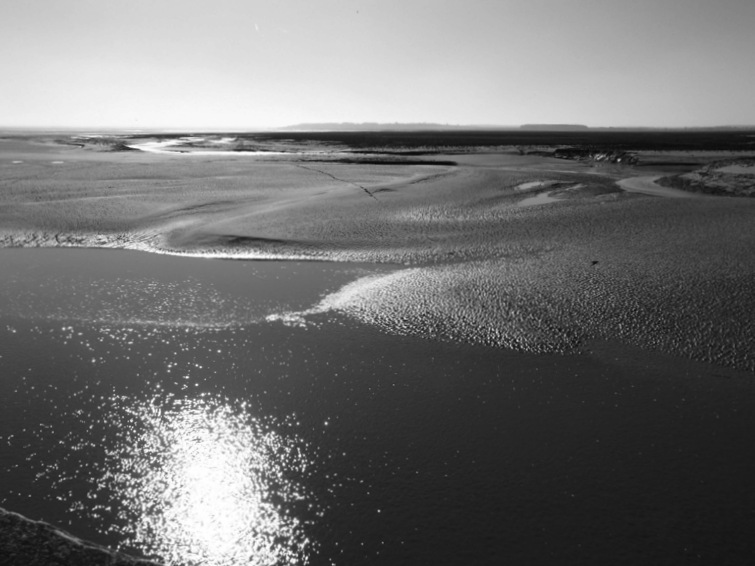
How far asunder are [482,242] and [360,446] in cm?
524

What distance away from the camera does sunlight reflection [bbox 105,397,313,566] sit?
220 cm

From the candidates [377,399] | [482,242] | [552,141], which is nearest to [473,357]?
[377,399]

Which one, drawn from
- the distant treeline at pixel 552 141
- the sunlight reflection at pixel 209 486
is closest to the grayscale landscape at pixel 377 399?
the sunlight reflection at pixel 209 486

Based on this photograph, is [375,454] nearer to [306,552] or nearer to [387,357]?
[306,552]

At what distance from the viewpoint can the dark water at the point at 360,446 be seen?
2.26 metres

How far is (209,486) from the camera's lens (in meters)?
2.57

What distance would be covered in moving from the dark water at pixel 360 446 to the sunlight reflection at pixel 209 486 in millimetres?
11

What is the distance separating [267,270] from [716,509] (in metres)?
5.07

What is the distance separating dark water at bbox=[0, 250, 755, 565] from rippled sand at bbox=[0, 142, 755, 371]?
0.56 m

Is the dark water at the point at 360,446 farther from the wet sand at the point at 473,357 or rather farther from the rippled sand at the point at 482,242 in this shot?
the rippled sand at the point at 482,242

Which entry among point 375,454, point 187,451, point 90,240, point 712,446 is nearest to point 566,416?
point 712,446

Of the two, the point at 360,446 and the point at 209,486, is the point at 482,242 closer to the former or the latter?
the point at 360,446

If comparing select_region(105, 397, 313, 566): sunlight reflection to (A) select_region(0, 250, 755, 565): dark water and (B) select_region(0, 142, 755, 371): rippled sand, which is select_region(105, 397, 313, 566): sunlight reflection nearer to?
(A) select_region(0, 250, 755, 565): dark water

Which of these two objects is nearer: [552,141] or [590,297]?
[590,297]
